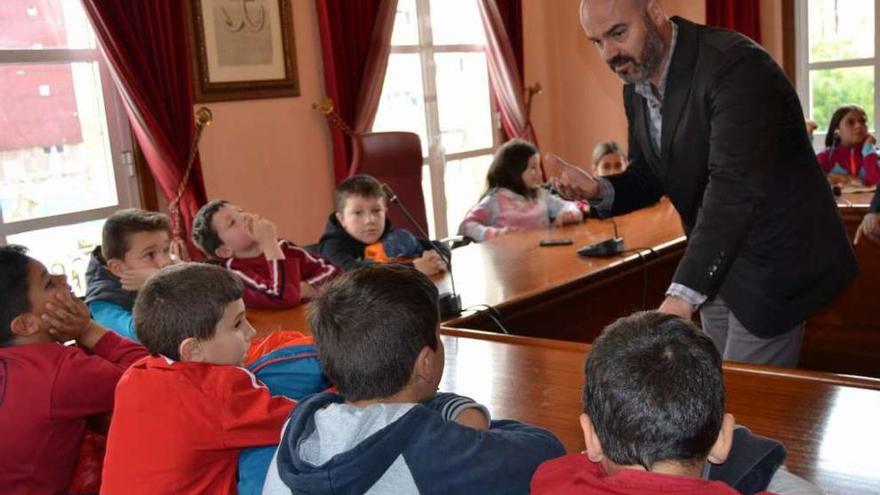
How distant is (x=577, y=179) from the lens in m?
2.21

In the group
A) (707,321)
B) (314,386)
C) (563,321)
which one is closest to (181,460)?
(314,386)

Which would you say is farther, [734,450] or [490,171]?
[490,171]

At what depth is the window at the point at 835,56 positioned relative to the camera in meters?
5.91

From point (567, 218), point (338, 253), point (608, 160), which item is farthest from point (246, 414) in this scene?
point (608, 160)

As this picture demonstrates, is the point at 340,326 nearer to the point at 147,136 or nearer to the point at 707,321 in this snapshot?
the point at 707,321

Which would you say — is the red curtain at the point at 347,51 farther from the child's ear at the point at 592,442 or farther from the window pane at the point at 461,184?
the child's ear at the point at 592,442

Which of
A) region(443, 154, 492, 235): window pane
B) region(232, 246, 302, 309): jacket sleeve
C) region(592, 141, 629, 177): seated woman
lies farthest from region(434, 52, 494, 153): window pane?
region(232, 246, 302, 309): jacket sleeve

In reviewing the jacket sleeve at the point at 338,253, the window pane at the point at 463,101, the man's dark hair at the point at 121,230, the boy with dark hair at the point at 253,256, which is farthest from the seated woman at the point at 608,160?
the man's dark hair at the point at 121,230

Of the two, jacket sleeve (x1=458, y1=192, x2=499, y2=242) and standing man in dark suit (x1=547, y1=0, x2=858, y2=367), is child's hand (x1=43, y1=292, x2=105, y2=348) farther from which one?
jacket sleeve (x1=458, y1=192, x2=499, y2=242)

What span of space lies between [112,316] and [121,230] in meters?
0.24

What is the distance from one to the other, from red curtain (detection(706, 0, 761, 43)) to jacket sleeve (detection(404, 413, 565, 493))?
5.47 m

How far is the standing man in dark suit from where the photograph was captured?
65.9 inches

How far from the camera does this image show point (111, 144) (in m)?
4.09

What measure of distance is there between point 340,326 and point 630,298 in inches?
84.1
